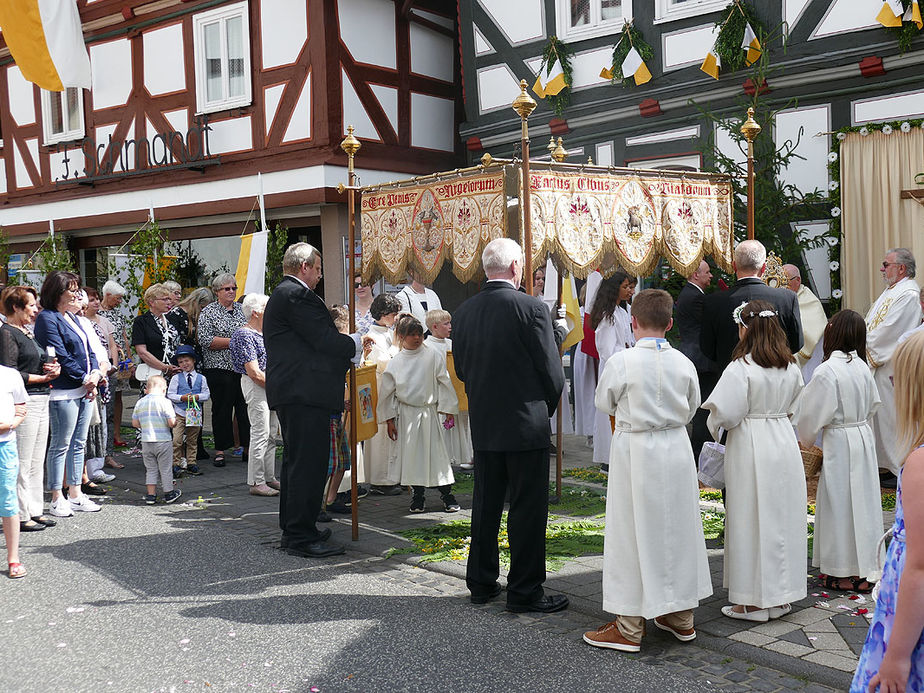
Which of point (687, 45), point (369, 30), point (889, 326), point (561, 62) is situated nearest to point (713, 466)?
point (889, 326)

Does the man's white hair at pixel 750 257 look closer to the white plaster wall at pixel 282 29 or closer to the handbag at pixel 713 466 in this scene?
the handbag at pixel 713 466

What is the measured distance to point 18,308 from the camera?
7.15 metres

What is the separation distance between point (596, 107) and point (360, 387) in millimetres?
6811

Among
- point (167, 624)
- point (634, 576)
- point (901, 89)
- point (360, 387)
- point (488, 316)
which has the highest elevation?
point (901, 89)

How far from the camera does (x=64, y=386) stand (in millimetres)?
7645

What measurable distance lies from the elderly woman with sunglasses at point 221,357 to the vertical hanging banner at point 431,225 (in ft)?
9.01

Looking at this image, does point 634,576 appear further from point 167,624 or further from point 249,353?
point 249,353

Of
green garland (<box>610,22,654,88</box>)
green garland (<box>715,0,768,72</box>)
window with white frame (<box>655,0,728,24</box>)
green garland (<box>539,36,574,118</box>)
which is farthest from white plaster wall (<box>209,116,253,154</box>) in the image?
green garland (<box>715,0,768,72</box>)

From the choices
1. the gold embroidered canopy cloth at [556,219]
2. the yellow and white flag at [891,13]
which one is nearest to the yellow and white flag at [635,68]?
the yellow and white flag at [891,13]

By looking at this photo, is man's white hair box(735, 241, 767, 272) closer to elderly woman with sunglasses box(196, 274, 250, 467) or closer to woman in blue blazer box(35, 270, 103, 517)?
woman in blue blazer box(35, 270, 103, 517)

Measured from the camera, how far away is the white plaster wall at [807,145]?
34.3 ft

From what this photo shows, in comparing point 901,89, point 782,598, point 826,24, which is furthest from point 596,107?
point 782,598

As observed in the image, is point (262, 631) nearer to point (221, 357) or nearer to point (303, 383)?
point (303, 383)

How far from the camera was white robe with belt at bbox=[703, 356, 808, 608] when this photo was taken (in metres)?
4.82
